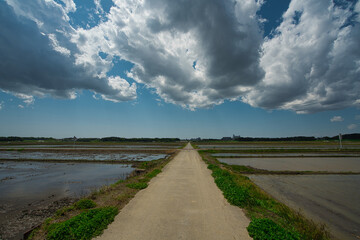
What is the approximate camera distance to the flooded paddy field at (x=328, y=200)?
801 cm

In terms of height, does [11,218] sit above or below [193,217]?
below

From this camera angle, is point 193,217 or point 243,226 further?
point 193,217

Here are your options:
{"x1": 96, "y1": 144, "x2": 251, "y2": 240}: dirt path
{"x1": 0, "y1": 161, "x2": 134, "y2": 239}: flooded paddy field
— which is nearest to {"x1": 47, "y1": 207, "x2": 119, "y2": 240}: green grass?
{"x1": 96, "y1": 144, "x2": 251, "y2": 240}: dirt path

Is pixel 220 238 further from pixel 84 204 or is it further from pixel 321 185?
pixel 321 185

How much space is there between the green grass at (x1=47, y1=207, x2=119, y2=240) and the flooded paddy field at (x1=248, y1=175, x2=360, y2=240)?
9993 mm

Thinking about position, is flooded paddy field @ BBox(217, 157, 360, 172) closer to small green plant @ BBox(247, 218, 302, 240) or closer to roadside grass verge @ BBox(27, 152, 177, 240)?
small green plant @ BBox(247, 218, 302, 240)

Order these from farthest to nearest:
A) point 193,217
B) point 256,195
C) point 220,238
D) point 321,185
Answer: point 321,185
point 256,195
point 193,217
point 220,238

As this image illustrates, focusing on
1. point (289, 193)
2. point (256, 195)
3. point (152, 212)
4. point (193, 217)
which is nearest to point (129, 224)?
point (152, 212)

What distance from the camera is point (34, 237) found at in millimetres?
5602

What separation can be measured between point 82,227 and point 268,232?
252 inches

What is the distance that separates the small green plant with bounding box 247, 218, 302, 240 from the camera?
520 centimetres

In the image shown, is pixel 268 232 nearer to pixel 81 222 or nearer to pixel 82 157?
pixel 81 222

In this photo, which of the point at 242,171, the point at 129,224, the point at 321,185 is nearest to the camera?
the point at 129,224

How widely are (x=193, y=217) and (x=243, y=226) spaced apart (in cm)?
200
